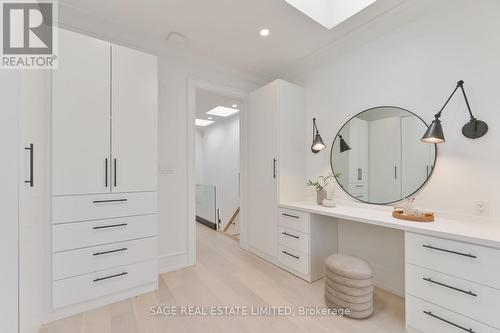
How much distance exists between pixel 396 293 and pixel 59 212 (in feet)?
10.0

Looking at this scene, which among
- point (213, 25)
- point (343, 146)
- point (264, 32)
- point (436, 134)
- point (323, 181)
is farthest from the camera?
point (323, 181)

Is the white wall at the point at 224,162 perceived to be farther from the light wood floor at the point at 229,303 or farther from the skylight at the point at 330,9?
the skylight at the point at 330,9

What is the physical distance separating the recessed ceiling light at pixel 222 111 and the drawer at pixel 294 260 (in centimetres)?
333

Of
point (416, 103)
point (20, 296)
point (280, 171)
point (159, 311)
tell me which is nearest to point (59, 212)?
point (20, 296)

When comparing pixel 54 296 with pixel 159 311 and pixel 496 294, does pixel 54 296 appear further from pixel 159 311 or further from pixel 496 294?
pixel 496 294

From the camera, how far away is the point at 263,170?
9.61 ft

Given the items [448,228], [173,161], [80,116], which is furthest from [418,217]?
[80,116]

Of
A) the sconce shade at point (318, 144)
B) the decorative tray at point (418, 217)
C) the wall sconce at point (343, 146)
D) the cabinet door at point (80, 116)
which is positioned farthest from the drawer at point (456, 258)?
the cabinet door at point (80, 116)

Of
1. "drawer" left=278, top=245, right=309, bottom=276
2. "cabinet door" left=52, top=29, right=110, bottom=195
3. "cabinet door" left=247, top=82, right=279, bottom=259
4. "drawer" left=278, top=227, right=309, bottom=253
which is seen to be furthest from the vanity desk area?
"cabinet door" left=52, top=29, right=110, bottom=195

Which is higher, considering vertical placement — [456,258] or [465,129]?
[465,129]

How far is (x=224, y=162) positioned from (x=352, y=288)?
4580mm

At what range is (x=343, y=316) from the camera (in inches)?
69.1

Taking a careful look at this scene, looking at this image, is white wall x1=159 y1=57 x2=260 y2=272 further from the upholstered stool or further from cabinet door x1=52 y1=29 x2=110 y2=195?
the upholstered stool

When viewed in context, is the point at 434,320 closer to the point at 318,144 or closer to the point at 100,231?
the point at 318,144
